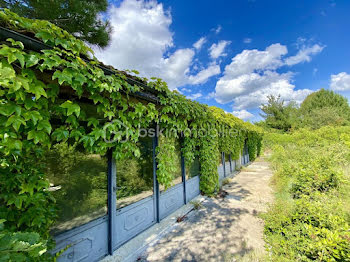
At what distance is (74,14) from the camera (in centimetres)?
402

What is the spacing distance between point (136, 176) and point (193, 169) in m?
2.41

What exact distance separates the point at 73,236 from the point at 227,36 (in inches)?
438

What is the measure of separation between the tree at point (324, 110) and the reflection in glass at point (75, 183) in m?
31.2

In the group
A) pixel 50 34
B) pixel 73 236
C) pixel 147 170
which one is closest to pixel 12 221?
pixel 73 236

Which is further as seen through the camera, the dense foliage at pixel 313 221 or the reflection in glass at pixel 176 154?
the reflection in glass at pixel 176 154

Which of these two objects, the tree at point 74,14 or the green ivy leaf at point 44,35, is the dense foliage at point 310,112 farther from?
the green ivy leaf at point 44,35

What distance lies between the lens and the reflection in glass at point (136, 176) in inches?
102

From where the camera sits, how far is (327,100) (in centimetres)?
2769

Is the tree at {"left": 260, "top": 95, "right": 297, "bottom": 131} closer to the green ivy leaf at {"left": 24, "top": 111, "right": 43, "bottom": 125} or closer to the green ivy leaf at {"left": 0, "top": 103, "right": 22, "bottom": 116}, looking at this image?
the green ivy leaf at {"left": 24, "top": 111, "right": 43, "bottom": 125}

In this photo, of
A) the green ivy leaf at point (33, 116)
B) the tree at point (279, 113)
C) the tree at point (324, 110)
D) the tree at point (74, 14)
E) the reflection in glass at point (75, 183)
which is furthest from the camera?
the tree at point (279, 113)

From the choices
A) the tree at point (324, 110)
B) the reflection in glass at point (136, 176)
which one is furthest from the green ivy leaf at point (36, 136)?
the tree at point (324, 110)

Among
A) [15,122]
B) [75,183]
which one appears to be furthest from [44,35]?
[75,183]

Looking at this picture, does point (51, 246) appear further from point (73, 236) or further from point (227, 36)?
point (227, 36)

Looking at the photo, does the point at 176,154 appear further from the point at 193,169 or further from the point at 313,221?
the point at 313,221
